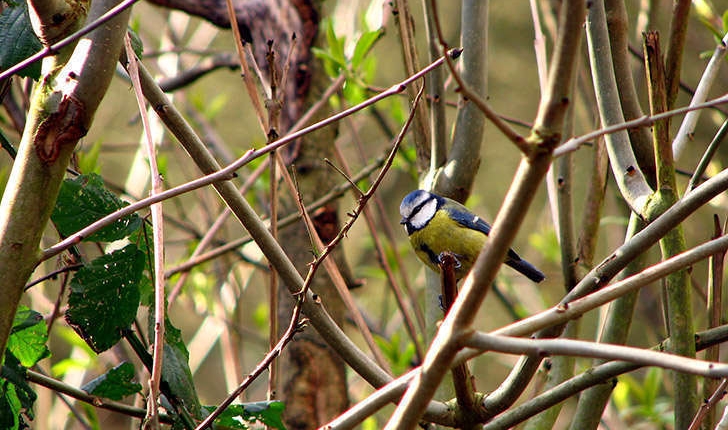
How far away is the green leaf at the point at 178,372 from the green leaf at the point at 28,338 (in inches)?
6.9

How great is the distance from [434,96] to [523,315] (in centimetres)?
150

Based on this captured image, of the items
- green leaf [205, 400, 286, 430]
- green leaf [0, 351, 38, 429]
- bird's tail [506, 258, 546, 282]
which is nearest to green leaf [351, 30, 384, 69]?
bird's tail [506, 258, 546, 282]

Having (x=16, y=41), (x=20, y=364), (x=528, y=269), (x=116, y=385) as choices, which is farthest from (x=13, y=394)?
(x=528, y=269)

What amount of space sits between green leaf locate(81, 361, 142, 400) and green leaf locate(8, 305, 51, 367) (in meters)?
0.09

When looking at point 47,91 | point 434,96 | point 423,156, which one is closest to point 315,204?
point 423,156

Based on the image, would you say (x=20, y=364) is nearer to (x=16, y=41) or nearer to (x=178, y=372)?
(x=178, y=372)

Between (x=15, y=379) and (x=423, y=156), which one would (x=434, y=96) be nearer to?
(x=423, y=156)

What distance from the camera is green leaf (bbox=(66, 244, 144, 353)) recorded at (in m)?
1.15

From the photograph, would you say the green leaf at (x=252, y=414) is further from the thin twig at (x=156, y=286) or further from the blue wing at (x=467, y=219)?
the blue wing at (x=467, y=219)

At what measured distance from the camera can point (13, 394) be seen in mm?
1117

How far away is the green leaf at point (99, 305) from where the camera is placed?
3.77 feet

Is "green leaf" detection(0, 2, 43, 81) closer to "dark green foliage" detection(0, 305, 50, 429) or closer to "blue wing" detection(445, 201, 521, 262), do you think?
"dark green foliage" detection(0, 305, 50, 429)

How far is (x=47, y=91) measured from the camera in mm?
869

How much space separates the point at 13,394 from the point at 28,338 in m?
0.09
